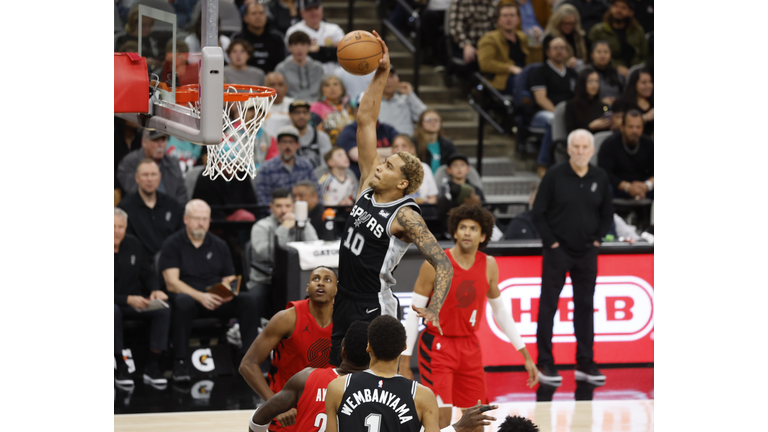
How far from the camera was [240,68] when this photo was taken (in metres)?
9.67

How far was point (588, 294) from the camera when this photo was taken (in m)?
8.09

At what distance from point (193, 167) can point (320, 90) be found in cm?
200

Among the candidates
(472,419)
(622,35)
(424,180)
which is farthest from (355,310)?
(622,35)

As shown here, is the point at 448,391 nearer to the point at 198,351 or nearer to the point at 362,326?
the point at 362,326

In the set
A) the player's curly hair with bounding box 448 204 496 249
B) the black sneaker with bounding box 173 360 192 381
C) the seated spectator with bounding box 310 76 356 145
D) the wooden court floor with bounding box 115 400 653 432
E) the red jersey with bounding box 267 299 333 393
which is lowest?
the wooden court floor with bounding box 115 400 653 432

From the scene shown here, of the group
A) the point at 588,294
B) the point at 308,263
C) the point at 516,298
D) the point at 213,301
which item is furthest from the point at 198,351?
the point at 588,294

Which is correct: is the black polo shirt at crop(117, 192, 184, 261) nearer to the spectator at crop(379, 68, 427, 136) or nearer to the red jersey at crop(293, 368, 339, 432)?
the spectator at crop(379, 68, 427, 136)

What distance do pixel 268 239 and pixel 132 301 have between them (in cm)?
124

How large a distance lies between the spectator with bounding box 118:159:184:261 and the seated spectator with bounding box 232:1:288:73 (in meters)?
3.14

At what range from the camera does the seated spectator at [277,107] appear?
31.2 feet

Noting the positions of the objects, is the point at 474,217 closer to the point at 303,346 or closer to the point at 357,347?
the point at 303,346

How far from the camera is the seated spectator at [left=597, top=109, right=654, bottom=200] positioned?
9891mm

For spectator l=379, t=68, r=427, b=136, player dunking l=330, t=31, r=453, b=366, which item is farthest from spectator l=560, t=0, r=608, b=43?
player dunking l=330, t=31, r=453, b=366

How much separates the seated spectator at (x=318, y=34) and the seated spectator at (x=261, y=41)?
0.85 feet
